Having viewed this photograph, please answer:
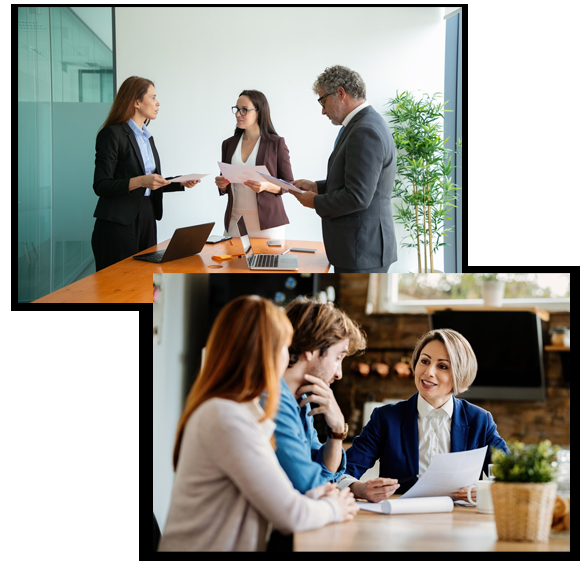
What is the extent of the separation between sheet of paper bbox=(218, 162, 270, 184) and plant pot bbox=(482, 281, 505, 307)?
5.86ft

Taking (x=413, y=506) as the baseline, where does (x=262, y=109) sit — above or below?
above

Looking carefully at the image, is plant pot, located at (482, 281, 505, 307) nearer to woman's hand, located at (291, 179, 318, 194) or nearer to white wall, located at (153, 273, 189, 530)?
white wall, located at (153, 273, 189, 530)

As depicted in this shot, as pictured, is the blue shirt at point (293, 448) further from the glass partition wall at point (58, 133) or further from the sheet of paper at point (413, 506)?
the glass partition wall at point (58, 133)

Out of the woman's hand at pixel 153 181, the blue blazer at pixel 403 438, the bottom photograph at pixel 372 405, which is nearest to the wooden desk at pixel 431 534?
the bottom photograph at pixel 372 405

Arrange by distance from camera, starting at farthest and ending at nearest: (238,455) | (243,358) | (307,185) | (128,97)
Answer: (128,97), (307,185), (243,358), (238,455)

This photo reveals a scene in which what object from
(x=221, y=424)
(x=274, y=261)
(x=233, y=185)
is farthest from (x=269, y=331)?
(x=233, y=185)

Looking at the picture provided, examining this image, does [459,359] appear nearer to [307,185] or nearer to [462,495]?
[462,495]

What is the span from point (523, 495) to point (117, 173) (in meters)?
2.83

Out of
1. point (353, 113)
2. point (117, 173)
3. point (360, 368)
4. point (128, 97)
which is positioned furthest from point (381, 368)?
point (128, 97)

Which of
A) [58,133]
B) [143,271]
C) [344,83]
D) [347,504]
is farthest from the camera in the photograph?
[58,133]

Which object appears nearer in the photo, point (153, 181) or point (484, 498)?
point (484, 498)

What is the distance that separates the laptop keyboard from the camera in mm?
2947

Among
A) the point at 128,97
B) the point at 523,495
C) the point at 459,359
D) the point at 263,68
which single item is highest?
the point at 263,68

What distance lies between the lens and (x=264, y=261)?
3049mm
